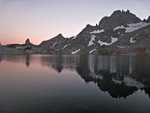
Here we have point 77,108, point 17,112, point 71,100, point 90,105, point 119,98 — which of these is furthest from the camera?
point 119,98

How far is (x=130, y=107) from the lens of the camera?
1875 cm

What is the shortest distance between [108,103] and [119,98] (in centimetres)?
359

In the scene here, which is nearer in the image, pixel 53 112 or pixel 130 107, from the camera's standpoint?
pixel 53 112

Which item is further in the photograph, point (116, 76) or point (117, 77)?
point (116, 76)

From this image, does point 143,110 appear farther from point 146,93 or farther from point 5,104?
point 5,104

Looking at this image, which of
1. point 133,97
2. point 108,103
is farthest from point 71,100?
point 133,97

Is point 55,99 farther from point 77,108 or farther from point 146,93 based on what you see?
point 146,93

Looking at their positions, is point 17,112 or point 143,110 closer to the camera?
point 17,112

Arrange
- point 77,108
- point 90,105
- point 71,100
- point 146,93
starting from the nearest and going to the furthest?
point 77,108, point 90,105, point 71,100, point 146,93

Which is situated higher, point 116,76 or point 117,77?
point 116,76

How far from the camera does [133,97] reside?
23.4 meters

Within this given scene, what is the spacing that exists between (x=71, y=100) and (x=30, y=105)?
6072 millimetres

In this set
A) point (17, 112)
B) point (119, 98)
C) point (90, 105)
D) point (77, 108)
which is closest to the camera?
point (17, 112)

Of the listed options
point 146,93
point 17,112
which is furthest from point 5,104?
point 146,93
